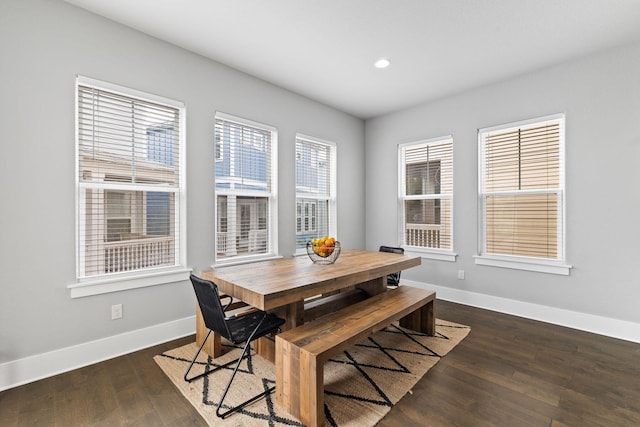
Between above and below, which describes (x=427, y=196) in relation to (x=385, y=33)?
below

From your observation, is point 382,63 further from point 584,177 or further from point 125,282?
point 125,282

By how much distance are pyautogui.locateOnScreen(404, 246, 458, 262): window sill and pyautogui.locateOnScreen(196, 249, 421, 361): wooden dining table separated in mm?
1250

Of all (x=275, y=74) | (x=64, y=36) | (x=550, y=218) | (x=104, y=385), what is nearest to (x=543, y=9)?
(x=550, y=218)

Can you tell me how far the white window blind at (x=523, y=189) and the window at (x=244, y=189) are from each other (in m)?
2.75

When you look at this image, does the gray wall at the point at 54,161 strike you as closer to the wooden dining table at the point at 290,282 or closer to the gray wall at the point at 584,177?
the wooden dining table at the point at 290,282

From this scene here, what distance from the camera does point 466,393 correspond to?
198 centimetres

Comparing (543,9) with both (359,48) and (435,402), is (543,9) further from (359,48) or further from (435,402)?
(435,402)

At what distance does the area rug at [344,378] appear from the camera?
1757mm

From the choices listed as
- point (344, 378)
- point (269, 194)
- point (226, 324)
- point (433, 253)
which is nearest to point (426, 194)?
point (433, 253)

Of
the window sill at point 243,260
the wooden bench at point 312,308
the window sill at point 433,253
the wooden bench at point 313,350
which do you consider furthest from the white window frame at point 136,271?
the window sill at point 433,253

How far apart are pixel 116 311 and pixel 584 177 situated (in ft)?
15.4

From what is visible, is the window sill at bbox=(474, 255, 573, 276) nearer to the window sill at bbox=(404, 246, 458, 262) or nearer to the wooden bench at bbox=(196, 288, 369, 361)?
the window sill at bbox=(404, 246, 458, 262)

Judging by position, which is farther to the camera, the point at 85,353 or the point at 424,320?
the point at 424,320

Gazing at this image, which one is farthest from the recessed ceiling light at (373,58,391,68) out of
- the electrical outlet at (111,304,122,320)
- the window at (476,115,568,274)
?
the electrical outlet at (111,304,122,320)
